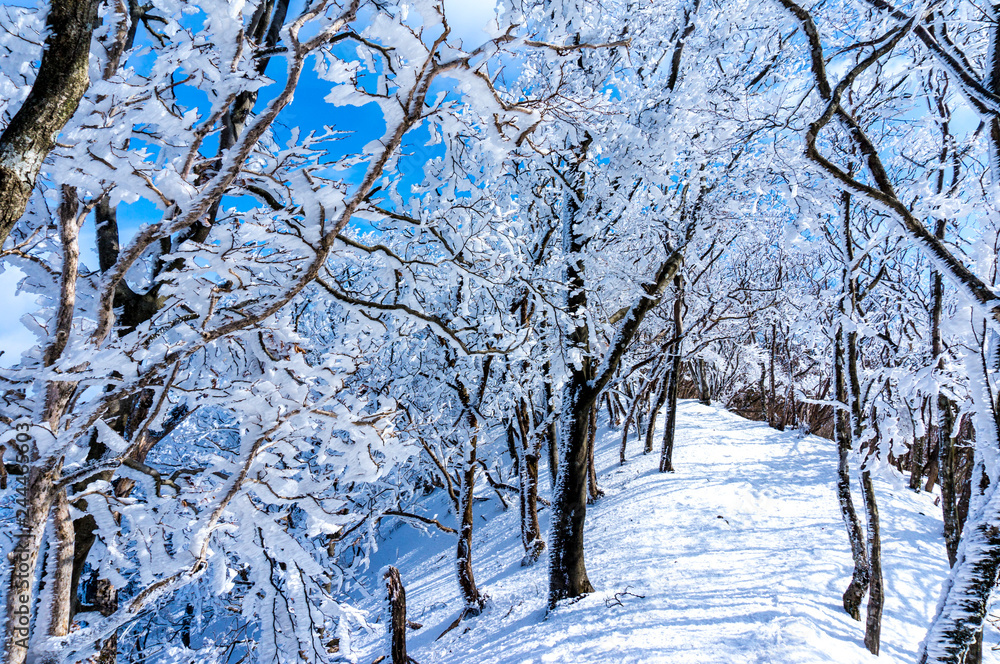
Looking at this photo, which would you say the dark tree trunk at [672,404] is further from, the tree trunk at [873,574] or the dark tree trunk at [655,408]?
the tree trunk at [873,574]

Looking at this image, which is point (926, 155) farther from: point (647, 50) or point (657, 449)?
point (657, 449)

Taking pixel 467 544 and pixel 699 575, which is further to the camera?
pixel 467 544

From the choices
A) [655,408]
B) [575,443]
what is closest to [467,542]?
[575,443]

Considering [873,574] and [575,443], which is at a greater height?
[575,443]

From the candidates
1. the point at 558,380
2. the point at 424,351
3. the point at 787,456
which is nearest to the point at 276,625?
the point at 558,380

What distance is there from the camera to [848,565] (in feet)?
23.2

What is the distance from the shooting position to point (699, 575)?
6586 millimetres

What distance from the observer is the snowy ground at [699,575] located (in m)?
5.12

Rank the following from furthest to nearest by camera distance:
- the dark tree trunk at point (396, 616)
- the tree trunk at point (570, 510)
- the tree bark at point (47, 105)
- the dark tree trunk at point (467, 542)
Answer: the dark tree trunk at point (467, 542) → the tree trunk at point (570, 510) → the dark tree trunk at point (396, 616) → the tree bark at point (47, 105)

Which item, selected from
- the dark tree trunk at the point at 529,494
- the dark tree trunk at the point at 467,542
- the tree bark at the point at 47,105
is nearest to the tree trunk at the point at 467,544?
the dark tree trunk at the point at 467,542

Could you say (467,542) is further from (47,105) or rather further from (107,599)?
(47,105)

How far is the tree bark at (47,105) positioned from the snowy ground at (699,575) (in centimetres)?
222

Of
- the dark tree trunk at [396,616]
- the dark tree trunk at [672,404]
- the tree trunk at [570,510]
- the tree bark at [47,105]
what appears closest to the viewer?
the tree bark at [47,105]

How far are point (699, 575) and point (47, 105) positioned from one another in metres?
7.67
